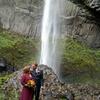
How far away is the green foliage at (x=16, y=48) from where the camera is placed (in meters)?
25.2

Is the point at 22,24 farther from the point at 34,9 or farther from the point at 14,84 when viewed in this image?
the point at 14,84

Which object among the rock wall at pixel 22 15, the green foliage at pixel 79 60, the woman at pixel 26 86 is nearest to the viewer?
the woman at pixel 26 86

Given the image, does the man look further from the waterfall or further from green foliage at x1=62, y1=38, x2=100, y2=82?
the waterfall

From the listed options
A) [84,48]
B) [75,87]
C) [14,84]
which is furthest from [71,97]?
[84,48]

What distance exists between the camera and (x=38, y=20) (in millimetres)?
28922

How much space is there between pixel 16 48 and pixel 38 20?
329 cm

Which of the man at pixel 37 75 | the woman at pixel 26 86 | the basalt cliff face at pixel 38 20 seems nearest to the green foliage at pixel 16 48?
the basalt cliff face at pixel 38 20

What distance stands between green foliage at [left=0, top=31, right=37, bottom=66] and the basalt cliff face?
0.93 metres

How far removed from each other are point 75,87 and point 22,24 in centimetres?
1018

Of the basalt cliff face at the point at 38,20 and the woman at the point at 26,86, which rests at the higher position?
the basalt cliff face at the point at 38,20

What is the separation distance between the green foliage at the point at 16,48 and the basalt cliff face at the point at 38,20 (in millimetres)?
926

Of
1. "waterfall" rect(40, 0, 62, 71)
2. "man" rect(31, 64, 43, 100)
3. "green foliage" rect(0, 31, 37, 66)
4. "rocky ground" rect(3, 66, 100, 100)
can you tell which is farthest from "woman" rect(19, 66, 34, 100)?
"waterfall" rect(40, 0, 62, 71)

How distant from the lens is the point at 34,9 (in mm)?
29047

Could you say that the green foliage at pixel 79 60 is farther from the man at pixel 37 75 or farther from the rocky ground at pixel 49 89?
the man at pixel 37 75
